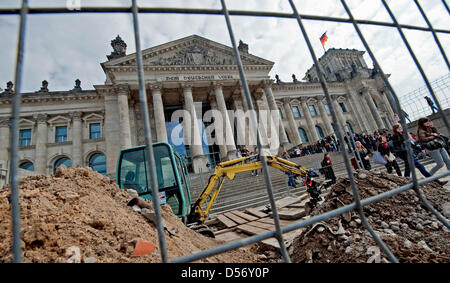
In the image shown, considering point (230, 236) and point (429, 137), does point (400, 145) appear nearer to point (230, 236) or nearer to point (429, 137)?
point (429, 137)

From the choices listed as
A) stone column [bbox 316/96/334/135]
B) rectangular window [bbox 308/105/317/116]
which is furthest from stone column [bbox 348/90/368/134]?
rectangular window [bbox 308/105/317/116]

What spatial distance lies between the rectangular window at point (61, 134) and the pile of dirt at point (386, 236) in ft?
83.2

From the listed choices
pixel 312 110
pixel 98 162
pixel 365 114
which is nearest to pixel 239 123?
pixel 312 110

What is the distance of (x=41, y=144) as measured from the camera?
1870cm

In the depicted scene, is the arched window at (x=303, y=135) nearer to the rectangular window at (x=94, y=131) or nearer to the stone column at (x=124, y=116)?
the stone column at (x=124, y=116)

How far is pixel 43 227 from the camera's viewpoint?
4.79 feet

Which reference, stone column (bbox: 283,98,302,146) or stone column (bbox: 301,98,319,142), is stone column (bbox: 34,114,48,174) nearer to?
stone column (bbox: 283,98,302,146)

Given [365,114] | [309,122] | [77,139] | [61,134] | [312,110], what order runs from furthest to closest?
[365,114], [312,110], [309,122], [61,134], [77,139]

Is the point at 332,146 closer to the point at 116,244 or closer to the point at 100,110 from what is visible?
the point at 116,244

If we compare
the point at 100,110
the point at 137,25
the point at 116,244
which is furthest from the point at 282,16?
the point at 100,110

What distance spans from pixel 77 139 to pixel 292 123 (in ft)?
86.4

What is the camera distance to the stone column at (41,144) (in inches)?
711

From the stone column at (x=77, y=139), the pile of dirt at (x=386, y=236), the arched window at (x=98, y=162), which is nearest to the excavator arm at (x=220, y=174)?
the pile of dirt at (x=386, y=236)
